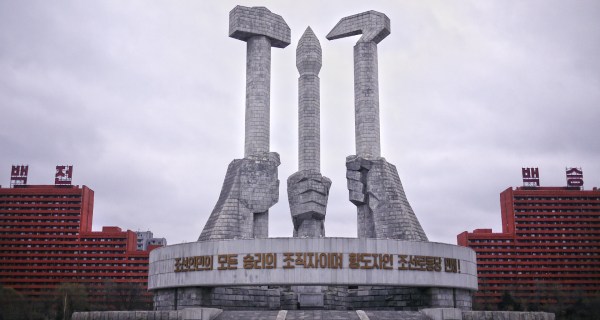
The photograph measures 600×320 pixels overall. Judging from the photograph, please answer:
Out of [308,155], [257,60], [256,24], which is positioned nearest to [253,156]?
[308,155]

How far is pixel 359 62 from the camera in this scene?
50.9 m

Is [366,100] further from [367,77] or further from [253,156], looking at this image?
[253,156]

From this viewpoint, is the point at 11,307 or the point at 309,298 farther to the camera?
the point at 11,307

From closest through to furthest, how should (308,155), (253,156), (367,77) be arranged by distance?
(253,156), (308,155), (367,77)

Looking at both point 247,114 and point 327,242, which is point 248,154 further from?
point 327,242

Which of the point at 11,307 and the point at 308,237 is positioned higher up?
the point at 308,237

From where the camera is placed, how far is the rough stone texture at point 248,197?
149 feet

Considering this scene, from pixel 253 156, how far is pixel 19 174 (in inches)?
3210

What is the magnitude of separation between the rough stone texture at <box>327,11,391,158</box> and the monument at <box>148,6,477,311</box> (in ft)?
0.25

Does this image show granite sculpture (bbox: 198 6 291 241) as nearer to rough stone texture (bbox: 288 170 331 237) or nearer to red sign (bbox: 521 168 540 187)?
rough stone texture (bbox: 288 170 331 237)

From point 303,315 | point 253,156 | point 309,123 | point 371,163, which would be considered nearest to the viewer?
point 303,315

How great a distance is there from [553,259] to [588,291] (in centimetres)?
721

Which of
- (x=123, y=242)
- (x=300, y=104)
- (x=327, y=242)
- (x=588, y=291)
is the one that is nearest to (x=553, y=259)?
(x=588, y=291)

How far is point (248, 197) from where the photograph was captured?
153 ft
